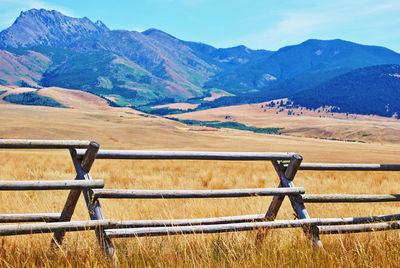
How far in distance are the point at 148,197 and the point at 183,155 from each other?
65 cm

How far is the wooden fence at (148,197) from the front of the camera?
3.78m

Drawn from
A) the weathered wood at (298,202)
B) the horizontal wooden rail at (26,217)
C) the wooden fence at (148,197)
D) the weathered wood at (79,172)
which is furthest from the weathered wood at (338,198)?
the horizontal wooden rail at (26,217)

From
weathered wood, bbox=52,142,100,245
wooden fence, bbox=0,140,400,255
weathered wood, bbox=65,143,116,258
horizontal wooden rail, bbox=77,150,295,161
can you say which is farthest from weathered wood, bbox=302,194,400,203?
weathered wood, bbox=52,142,100,245

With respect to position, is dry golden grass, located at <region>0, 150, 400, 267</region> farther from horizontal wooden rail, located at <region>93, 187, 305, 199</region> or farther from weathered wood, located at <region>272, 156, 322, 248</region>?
horizontal wooden rail, located at <region>93, 187, 305, 199</region>

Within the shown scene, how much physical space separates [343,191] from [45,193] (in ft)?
29.0

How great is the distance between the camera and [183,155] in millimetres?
4500

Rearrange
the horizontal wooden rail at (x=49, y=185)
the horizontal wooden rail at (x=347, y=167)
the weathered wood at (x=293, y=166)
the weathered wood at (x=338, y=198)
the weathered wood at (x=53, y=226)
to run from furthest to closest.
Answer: the horizontal wooden rail at (x=347, y=167), the weathered wood at (x=338, y=198), the weathered wood at (x=293, y=166), the horizontal wooden rail at (x=49, y=185), the weathered wood at (x=53, y=226)

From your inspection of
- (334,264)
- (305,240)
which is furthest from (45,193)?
(334,264)

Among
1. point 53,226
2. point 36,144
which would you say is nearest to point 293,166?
point 53,226

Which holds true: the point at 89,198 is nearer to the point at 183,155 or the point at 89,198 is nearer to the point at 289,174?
the point at 183,155

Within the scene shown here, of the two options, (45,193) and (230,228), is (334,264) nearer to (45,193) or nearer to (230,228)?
(230,228)

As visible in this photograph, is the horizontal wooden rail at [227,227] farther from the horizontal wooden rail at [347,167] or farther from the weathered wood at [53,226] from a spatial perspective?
the horizontal wooden rail at [347,167]

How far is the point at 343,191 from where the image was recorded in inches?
465

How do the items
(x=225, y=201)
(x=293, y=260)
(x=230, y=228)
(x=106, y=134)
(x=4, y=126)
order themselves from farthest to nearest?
1. (x=106, y=134)
2. (x=4, y=126)
3. (x=225, y=201)
4. (x=230, y=228)
5. (x=293, y=260)
